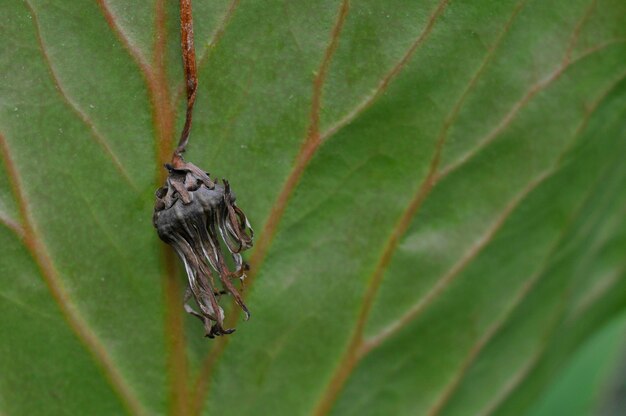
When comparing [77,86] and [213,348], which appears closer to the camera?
[77,86]

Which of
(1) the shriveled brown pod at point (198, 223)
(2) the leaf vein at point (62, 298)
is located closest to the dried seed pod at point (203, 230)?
(1) the shriveled brown pod at point (198, 223)

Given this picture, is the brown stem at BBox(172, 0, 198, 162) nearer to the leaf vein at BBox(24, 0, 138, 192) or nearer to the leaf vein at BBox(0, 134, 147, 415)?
the leaf vein at BBox(24, 0, 138, 192)

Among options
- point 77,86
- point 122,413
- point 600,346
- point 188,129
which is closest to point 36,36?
point 77,86

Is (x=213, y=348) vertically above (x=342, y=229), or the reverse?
(x=342, y=229)

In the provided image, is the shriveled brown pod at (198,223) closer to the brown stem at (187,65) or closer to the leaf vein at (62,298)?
the brown stem at (187,65)

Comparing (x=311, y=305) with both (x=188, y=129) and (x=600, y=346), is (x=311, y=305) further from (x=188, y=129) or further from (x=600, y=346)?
(x=600, y=346)

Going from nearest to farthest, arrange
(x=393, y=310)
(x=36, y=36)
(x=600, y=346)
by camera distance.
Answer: (x=36, y=36), (x=393, y=310), (x=600, y=346)
